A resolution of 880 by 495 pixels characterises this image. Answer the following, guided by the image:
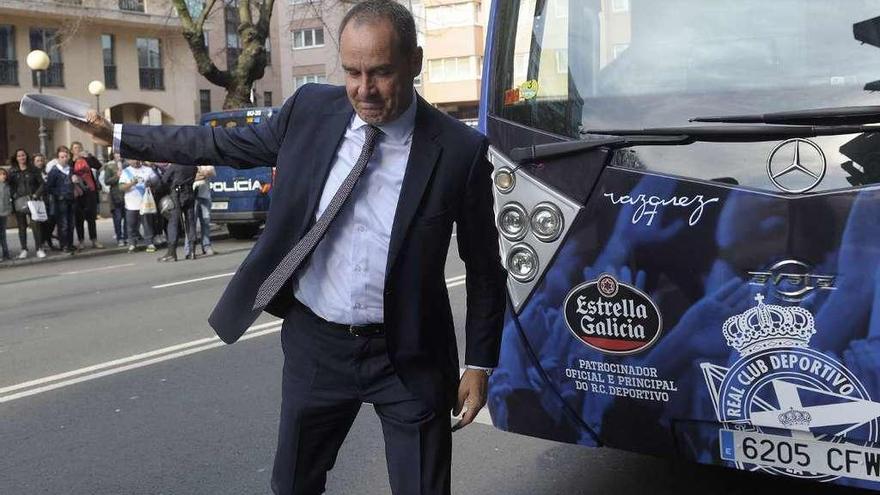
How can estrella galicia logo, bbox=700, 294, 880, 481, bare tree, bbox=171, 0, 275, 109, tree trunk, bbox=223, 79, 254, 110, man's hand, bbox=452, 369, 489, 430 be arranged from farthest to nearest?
A: tree trunk, bbox=223, 79, 254, 110
bare tree, bbox=171, 0, 275, 109
estrella galicia logo, bbox=700, 294, 880, 481
man's hand, bbox=452, 369, 489, 430

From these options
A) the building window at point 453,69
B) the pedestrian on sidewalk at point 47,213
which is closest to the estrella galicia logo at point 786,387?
the pedestrian on sidewalk at point 47,213

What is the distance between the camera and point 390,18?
2.44 meters

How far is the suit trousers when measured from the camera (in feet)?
8.71

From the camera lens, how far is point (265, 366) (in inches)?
271

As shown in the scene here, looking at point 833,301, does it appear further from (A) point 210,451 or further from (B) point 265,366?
(B) point 265,366

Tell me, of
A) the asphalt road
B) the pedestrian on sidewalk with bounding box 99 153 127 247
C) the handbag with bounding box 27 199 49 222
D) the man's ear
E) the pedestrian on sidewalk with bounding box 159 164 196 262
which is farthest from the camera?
the pedestrian on sidewalk with bounding box 99 153 127 247

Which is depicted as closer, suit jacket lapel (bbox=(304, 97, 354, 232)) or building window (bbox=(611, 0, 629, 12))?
suit jacket lapel (bbox=(304, 97, 354, 232))

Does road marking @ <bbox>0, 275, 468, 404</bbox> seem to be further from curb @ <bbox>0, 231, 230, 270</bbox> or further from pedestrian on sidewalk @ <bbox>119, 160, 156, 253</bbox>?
pedestrian on sidewalk @ <bbox>119, 160, 156, 253</bbox>

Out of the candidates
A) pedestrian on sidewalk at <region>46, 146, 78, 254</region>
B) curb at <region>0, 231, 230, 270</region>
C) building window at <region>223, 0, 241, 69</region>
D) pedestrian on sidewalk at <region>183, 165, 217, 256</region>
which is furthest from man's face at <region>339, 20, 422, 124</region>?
building window at <region>223, 0, 241, 69</region>

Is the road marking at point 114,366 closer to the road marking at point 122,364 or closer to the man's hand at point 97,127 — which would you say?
the road marking at point 122,364

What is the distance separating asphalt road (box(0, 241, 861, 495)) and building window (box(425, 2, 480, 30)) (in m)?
50.6

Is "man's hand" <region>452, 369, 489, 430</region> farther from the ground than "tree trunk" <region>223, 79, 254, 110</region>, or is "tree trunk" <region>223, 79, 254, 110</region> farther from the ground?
"tree trunk" <region>223, 79, 254, 110</region>

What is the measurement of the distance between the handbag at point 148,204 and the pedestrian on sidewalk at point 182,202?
116 cm

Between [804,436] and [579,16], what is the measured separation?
1715mm
